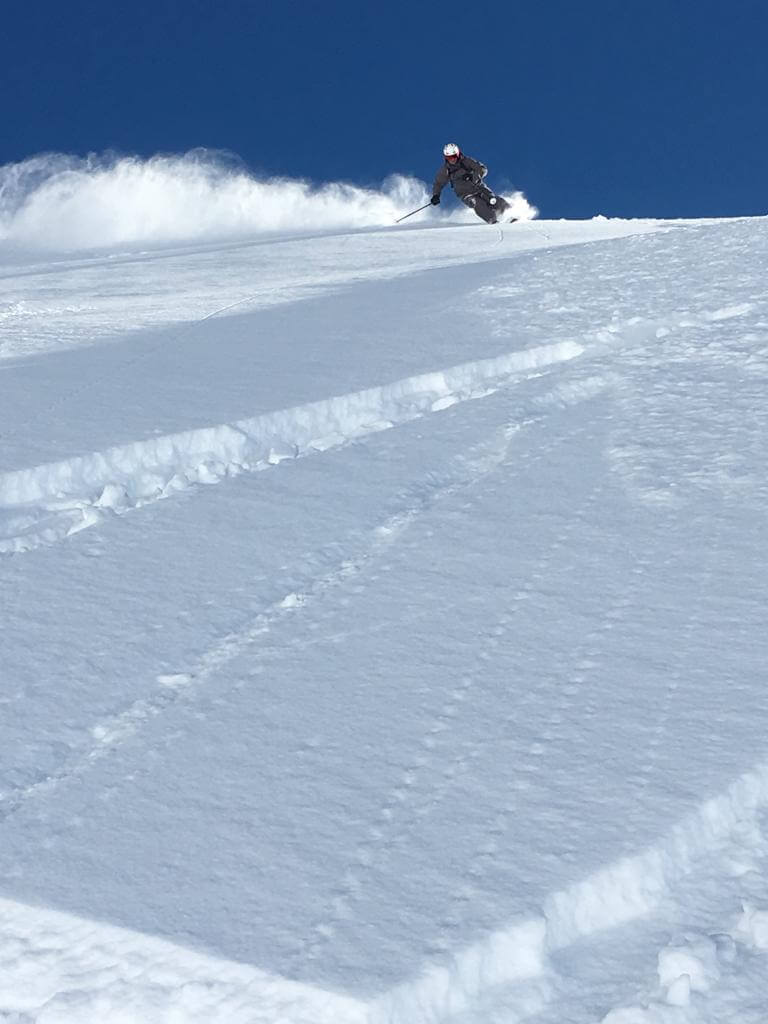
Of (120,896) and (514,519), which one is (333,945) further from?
(514,519)

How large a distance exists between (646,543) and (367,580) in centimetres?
84

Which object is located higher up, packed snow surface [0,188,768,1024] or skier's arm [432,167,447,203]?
skier's arm [432,167,447,203]

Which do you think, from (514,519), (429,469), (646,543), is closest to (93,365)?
(429,469)

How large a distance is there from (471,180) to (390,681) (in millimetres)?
13045

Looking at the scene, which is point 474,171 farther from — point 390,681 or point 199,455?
point 390,681

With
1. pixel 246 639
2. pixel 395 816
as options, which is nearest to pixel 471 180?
pixel 246 639

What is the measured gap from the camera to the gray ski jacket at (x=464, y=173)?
15242mm

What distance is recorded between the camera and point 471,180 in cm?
1527

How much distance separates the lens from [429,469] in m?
4.55

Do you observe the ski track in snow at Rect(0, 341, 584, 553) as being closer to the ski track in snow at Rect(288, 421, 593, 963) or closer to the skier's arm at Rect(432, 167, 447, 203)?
the ski track in snow at Rect(288, 421, 593, 963)

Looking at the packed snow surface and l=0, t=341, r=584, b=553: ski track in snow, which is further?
l=0, t=341, r=584, b=553: ski track in snow

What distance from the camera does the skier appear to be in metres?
15.2

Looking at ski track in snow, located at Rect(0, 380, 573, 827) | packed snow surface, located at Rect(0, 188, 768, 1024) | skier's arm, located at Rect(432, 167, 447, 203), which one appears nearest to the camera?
packed snow surface, located at Rect(0, 188, 768, 1024)

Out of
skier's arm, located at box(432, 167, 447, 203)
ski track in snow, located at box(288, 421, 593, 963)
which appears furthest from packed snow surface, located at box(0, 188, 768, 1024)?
skier's arm, located at box(432, 167, 447, 203)
